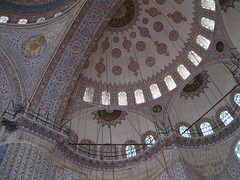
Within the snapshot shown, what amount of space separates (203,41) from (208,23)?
81 centimetres

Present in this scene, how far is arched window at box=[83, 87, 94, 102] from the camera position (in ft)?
35.8

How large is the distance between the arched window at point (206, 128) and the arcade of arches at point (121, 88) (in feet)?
0.14

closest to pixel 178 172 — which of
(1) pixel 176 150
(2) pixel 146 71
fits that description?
(1) pixel 176 150

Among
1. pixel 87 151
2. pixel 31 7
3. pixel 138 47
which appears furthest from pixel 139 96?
pixel 31 7

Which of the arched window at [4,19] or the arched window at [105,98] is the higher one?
the arched window at [4,19]

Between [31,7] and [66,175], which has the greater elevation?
[31,7]

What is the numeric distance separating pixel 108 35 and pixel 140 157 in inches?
244

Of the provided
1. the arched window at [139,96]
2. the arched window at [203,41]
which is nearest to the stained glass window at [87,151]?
the arched window at [139,96]

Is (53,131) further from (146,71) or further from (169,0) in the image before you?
(169,0)

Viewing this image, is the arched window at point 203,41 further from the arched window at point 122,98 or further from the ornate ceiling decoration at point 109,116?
the ornate ceiling decoration at point 109,116

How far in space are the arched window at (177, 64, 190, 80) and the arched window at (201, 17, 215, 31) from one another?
6.84 ft

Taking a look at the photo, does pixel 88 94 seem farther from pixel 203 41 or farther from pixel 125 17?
pixel 203 41

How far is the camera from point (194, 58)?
10.8m

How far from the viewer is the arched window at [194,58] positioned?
1062 centimetres
